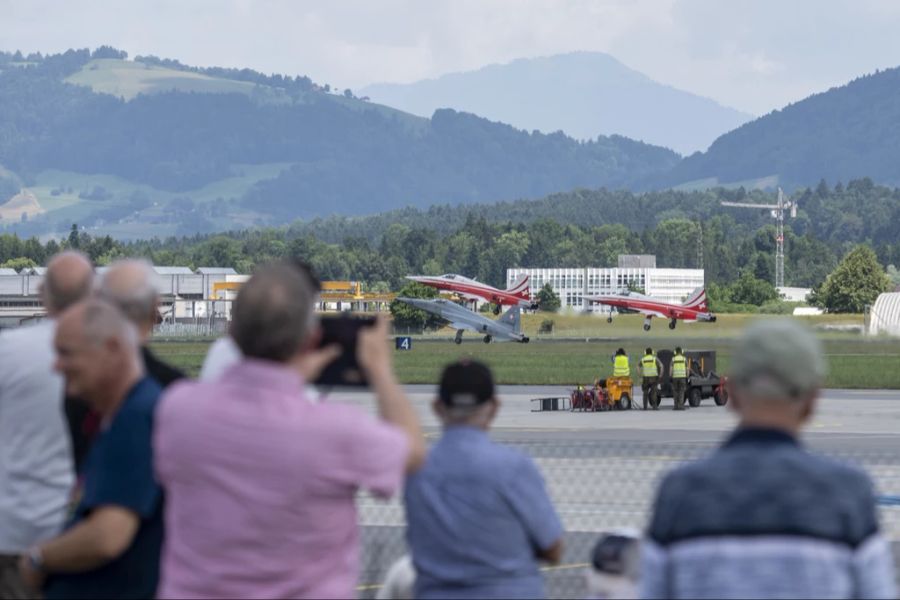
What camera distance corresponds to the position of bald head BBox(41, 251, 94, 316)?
7.36 meters

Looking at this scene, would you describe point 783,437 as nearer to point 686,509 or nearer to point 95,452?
point 686,509

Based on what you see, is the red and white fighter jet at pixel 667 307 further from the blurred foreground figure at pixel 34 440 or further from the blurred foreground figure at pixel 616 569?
the blurred foreground figure at pixel 34 440

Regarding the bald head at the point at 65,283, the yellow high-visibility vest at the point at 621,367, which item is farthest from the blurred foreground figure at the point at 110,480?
the yellow high-visibility vest at the point at 621,367

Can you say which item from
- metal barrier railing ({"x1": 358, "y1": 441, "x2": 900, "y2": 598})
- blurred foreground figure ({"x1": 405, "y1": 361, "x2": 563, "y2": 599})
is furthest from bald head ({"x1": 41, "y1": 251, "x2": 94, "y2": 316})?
metal barrier railing ({"x1": 358, "y1": 441, "x2": 900, "y2": 598})

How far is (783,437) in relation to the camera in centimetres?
483

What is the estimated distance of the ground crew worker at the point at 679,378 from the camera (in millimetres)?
44156

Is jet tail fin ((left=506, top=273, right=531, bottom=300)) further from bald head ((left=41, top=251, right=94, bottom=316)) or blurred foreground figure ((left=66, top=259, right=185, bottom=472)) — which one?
blurred foreground figure ((left=66, top=259, right=185, bottom=472))

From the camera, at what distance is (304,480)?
531 cm

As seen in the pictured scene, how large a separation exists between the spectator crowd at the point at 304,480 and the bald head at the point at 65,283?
0.03ft

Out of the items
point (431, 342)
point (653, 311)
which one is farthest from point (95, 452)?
point (653, 311)

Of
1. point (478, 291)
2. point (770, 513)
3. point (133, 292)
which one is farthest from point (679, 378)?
point (478, 291)

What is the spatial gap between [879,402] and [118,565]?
43974 mm

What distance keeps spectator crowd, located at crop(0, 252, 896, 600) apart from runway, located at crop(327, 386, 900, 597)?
323cm

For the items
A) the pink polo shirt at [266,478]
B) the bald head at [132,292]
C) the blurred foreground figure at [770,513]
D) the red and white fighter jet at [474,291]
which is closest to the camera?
the blurred foreground figure at [770,513]
